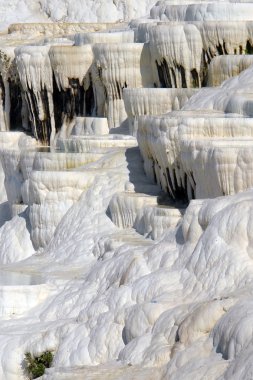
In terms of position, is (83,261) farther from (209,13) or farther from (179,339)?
(209,13)

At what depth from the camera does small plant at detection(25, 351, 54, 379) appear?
86.7ft

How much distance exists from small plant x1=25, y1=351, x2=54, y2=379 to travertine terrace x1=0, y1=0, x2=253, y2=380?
111mm

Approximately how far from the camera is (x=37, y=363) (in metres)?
26.6

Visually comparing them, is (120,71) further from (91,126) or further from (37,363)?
(37,363)

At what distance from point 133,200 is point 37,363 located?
21.1 ft

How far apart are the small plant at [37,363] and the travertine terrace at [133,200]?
0.11 metres

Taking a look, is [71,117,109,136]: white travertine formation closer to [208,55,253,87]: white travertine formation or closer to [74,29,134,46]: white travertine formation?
[74,29,134,46]: white travertine formation

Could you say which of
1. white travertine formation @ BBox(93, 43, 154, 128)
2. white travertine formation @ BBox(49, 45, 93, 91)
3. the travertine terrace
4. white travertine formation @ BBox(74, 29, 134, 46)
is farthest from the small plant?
white travertine formation @ BBox(74, 29, 134, 46)

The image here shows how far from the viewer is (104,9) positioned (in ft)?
220

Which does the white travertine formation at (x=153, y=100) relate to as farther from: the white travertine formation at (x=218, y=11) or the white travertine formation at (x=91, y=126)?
the white travertine formation at (x=218, y=11)

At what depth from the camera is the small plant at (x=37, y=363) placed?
2643cm

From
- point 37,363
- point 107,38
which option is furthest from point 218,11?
point 37,363

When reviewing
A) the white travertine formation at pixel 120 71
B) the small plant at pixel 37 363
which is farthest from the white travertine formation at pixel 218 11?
the small plant at pixel 37 363

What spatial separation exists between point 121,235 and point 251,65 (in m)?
6.08
